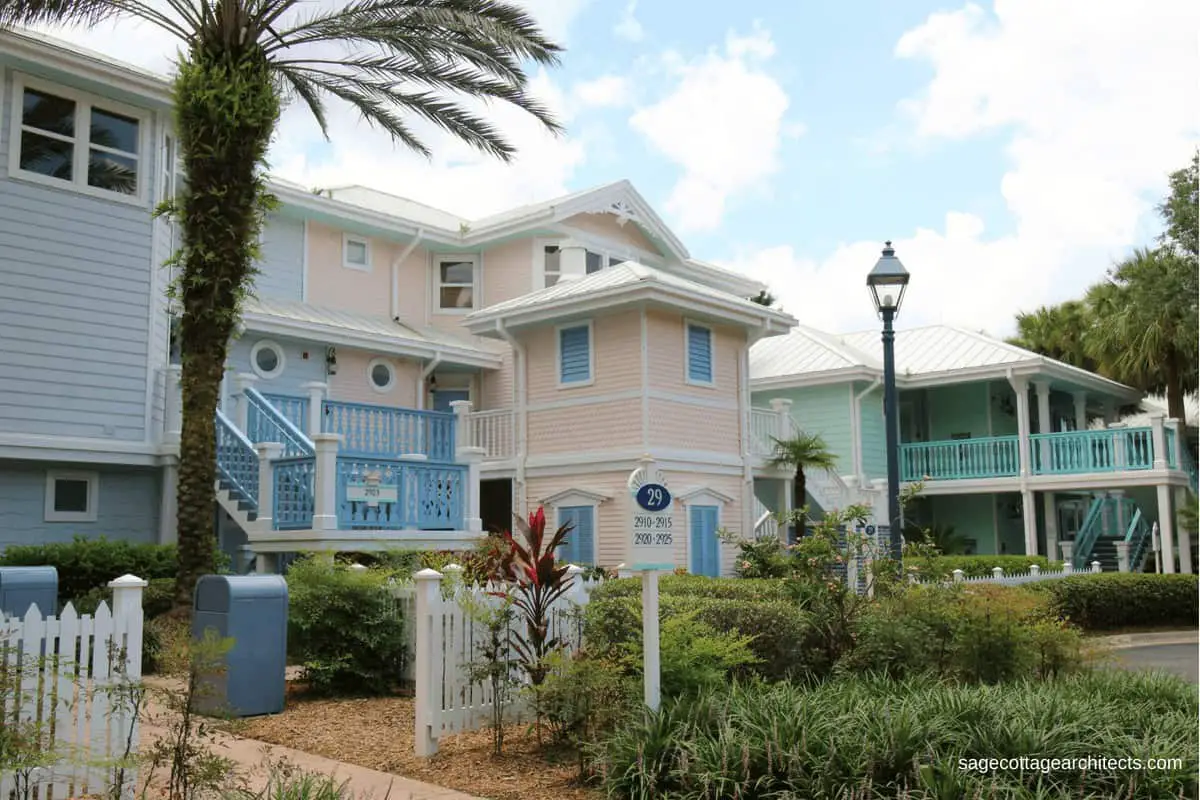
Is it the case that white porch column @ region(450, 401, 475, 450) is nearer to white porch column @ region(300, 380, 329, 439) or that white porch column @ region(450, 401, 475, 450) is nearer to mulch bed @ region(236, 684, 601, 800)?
white porch column @ region(300, 380, 329, 439)

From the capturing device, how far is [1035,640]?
9609 mm

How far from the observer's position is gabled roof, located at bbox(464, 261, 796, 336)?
62.8 feet

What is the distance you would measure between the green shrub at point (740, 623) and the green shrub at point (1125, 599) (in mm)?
11425

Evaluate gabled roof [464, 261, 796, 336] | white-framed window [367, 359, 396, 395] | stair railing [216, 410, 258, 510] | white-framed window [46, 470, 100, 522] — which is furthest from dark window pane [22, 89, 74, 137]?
gabled roof [464, 261, 796, 336]

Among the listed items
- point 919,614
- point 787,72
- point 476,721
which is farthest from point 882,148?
point 476,721

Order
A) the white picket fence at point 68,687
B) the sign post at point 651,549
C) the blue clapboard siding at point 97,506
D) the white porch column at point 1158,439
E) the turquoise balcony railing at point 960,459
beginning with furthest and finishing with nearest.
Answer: the turquoise balcony railing at point 960,459, the white porch column at point 1158,439, the blue clapboard siding at point 97,506, the sign post at point 651,549, the white picket fence at point 68,687

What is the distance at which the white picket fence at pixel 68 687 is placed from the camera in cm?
607

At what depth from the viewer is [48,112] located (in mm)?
15875

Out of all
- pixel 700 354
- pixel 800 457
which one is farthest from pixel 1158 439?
pixel 700 354

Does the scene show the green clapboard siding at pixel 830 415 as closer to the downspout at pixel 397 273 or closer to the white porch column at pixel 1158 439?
the white porch column at pixel 1158 439

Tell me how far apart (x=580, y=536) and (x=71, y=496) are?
8573 mm

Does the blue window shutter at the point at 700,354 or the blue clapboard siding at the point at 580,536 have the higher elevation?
the blue window shutter at the point at 700,354

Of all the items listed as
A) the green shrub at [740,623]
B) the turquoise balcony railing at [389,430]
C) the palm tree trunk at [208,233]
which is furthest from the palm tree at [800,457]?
the green shrub at [740,623]

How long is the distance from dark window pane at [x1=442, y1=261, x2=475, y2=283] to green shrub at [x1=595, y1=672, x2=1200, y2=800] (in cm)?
1903
